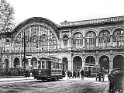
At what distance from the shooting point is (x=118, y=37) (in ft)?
121

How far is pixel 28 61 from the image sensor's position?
45125mm

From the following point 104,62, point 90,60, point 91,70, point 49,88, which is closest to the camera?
point 49,88

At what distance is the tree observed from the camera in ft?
86.2

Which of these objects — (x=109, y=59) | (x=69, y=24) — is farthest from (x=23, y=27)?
(x=109, y=59)

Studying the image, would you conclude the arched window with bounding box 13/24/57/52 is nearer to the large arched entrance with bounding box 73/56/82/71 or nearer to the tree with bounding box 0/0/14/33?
the large arched entrance with bounding box 73/56/82/71

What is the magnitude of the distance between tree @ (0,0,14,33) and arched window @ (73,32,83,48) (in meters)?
14.2

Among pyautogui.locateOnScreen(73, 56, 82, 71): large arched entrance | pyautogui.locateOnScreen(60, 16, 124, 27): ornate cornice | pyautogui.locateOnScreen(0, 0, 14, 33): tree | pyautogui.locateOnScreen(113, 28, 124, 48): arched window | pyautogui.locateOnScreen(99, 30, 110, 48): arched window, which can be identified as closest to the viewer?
pyautogui.locateOnScreen(0, 0, 14, 33): tree

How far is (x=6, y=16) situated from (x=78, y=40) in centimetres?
1596

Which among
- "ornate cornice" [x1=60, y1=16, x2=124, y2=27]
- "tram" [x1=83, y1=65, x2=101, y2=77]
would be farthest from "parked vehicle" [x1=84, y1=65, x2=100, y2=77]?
"ornate cornice" [x1=60, y1=16, x2=124, y2=27]

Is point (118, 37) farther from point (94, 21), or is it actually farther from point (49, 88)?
point (49, 88)

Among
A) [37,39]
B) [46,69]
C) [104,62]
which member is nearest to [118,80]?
[46,69]

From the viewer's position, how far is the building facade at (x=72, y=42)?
122 feet

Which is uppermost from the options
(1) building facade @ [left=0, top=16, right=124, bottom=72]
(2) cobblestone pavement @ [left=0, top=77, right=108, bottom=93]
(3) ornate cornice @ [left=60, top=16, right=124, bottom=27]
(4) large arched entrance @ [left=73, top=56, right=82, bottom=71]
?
(3) ornate cornice @ [left=60, top=16, right=124, bottom=27]

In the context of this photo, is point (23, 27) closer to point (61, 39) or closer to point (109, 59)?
point (61, 39)
